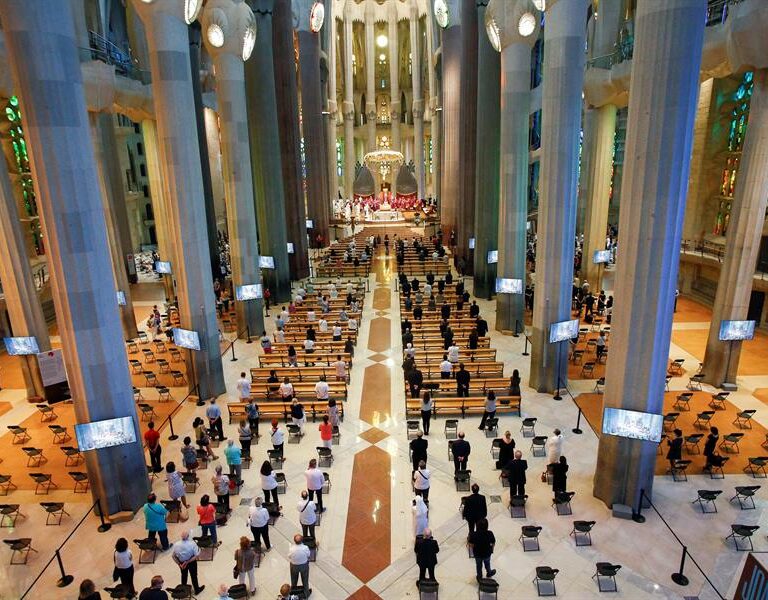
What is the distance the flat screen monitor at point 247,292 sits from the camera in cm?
2141

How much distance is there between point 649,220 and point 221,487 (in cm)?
1002

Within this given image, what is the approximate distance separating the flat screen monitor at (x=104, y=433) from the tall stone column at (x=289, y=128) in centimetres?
2289

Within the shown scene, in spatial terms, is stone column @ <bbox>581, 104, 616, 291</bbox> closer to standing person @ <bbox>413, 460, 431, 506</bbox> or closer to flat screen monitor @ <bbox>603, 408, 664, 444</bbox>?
flat screen monitor @ <bbox>603, 408, 664, 444</bbox>

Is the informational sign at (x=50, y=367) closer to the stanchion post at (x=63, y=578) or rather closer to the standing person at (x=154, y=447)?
the standing person at (x=154, y=447)

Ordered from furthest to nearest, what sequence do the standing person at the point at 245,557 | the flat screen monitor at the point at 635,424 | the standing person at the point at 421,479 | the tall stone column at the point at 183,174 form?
the tall stone column at the point at 183,174 → the standing person at the point at 421,479 → the flat screen monitor at the point at 635,424 → the standing person at the point at 245,557

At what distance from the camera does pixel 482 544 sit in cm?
848

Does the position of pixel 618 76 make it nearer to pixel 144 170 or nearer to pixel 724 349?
pixel 724 349

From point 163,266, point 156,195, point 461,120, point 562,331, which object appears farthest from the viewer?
point 461,120

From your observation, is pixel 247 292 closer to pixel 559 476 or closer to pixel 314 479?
pixel 314 479

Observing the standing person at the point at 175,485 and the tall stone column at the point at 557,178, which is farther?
the tall stone column at the point at 557,178

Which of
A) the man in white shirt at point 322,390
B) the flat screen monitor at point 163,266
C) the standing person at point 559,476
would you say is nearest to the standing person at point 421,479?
the standing person at point 559,476

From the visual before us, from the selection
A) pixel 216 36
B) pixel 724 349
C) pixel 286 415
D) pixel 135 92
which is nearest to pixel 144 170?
pixel 135 92

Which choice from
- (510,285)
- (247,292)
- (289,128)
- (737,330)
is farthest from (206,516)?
(289,128)

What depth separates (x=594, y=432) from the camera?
45.0 ft
